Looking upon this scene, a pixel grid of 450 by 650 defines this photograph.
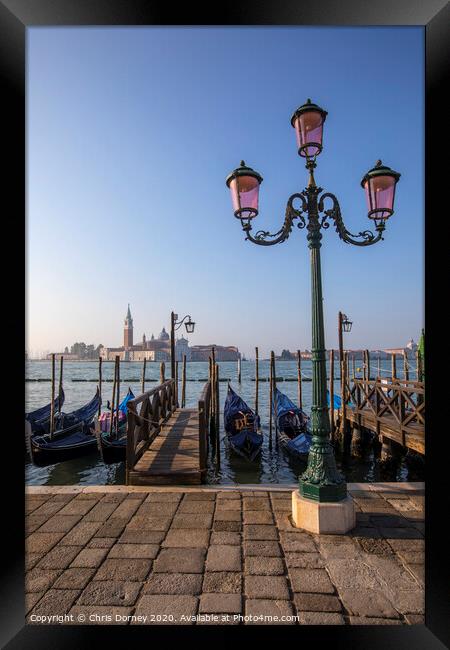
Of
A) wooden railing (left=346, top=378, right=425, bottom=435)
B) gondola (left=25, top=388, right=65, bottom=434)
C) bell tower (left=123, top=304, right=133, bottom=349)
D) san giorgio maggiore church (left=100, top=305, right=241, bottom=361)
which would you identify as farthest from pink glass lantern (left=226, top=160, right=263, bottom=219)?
bell tower (left=123, top=304, right=133, bottom=349)

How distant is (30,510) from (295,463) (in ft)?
26.4

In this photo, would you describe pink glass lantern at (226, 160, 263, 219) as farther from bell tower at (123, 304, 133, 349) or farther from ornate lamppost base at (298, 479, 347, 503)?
bell tower at (123, 304, 133, 349)

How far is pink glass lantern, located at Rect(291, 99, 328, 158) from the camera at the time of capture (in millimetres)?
3527

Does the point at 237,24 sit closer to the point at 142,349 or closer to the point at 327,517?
the point at 327,517

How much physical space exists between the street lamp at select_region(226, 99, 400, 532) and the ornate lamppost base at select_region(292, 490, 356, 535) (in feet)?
0.19

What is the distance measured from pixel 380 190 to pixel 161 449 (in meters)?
5.58

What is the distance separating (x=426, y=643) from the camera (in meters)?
1.78

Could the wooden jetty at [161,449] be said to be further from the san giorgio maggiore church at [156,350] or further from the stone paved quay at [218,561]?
the san giorgio maggiore church at [156,350]

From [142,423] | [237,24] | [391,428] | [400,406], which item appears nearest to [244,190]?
[237,24]

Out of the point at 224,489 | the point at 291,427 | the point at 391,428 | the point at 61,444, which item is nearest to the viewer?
the point at 224,489

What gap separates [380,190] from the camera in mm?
3693

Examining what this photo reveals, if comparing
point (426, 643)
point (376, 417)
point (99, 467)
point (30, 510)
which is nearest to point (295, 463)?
point (376, 417)

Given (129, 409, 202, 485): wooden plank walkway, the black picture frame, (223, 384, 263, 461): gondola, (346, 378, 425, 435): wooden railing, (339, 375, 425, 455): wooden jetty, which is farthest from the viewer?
(223, 384, 263, 461): gondola

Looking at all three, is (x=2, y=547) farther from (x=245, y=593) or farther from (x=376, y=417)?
(x=376, y=417)
